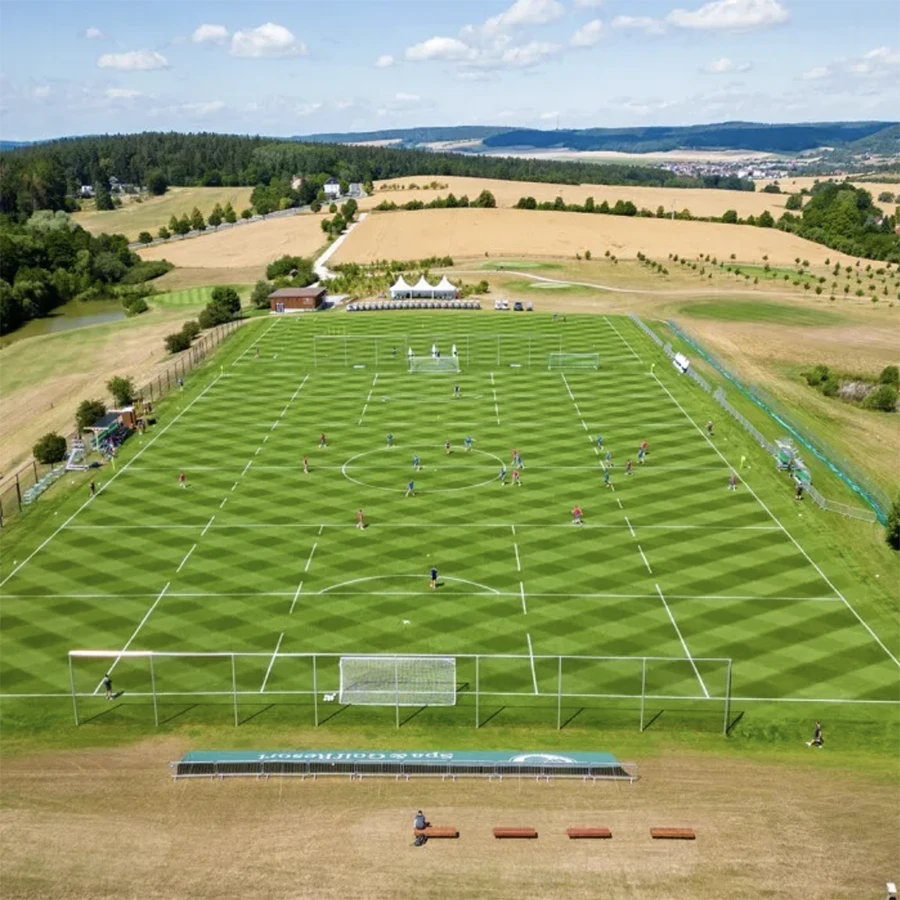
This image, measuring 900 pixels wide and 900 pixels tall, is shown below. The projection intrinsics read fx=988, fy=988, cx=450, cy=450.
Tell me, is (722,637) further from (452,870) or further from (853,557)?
(452,870)

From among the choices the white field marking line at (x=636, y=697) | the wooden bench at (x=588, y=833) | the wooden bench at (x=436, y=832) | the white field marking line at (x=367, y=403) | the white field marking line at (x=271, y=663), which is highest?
the white field marking line at (x=367, y=403)

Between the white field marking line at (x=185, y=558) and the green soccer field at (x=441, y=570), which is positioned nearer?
the green soccer field at (x=441, y=570)

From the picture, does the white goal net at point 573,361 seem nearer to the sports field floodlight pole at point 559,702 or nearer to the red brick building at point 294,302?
the red brick building at point 294,302

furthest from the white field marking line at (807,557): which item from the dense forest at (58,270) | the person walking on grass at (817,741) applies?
the dense forest at (58,270)

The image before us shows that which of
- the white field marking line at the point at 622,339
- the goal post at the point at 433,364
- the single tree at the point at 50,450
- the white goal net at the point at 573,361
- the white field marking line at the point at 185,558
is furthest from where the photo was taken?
the white field marking line at the point at 622,339

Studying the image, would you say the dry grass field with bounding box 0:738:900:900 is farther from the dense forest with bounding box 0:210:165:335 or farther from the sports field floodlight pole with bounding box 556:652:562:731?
the dense forest with bounding box 0:210:165:335

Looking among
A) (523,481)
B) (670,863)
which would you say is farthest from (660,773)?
(523,481)
